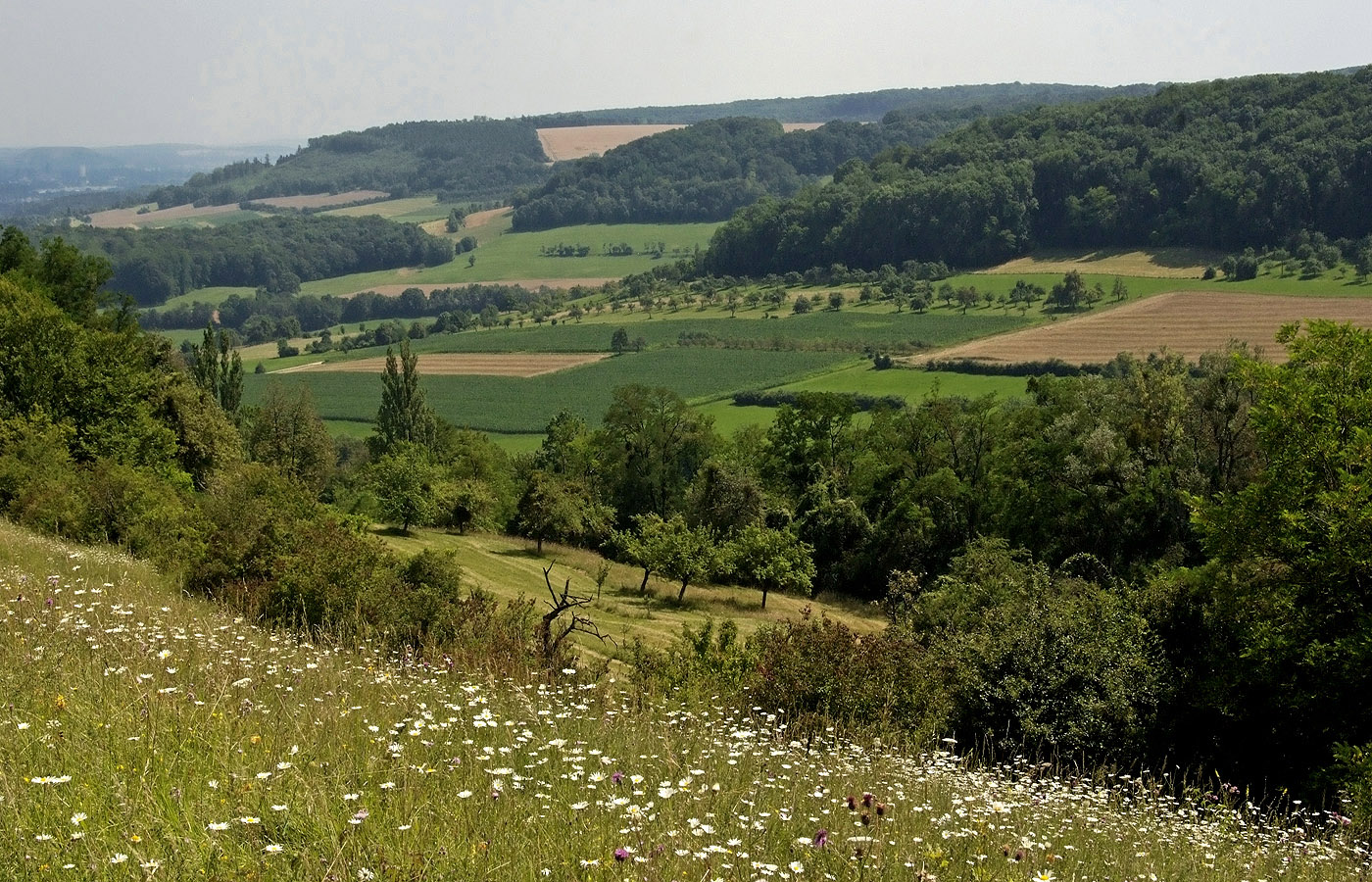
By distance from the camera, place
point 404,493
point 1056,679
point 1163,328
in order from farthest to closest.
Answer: point 1163,328 → point 404,493 → point 1056,679

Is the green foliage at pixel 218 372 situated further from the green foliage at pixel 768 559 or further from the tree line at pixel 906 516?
the green foliage at pixel 768 559

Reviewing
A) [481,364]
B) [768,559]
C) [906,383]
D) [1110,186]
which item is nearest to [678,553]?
[768,559]

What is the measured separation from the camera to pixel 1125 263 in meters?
141

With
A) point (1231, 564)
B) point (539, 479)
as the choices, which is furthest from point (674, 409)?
point (1231, 564)

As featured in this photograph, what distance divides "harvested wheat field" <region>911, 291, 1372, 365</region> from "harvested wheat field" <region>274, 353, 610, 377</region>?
4072 centimetres

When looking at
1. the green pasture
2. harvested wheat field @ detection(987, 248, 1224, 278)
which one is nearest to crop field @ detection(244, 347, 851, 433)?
the green pasture

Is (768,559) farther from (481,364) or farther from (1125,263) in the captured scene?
(1125,263)

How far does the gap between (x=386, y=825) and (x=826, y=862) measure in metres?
2.40

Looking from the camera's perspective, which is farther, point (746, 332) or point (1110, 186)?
point (1110, 186)

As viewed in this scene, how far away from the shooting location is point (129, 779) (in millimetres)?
6480

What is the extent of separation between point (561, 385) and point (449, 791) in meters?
108

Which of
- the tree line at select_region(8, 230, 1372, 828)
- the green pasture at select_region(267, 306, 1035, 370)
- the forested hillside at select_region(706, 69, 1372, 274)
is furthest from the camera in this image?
the forested hillside at select_region(706, 69, 1372, 274)

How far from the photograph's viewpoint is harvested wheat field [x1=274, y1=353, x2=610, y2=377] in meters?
124

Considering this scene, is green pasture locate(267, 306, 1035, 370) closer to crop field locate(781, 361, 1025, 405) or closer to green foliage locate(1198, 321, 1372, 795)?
crop field locate(781, 361, 1025, 405)
